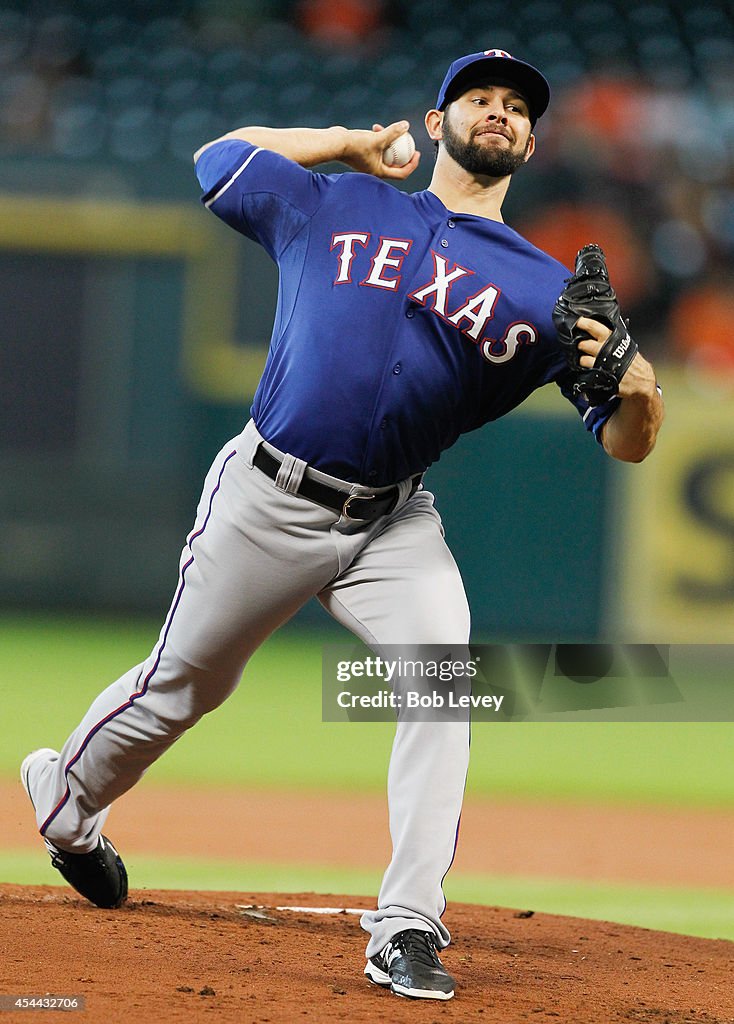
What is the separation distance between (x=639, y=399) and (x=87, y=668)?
20.4 feet

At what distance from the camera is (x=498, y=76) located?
124 inches

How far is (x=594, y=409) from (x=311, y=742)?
449cm

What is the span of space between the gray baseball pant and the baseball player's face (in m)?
0.74

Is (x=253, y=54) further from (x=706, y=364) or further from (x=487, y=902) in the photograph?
Result: (x=487, y=902)

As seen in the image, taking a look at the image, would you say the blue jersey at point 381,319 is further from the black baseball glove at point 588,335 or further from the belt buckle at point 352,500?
the black baseball glove at point 588,335

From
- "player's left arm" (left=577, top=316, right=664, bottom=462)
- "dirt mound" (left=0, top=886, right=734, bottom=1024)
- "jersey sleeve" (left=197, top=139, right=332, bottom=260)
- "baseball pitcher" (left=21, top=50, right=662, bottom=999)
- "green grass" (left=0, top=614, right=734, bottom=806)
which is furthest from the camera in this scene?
"green grass" (left=0, top=614, right=734, bottom=806)

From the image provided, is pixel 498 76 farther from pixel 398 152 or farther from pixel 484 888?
pixel 484 888

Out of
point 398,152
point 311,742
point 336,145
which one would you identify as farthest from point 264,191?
point 311,742

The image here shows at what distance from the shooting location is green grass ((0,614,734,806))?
6309 millimetres

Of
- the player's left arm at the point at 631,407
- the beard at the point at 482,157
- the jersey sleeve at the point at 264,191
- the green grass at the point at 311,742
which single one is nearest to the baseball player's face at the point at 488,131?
the beard at the point at 482,157

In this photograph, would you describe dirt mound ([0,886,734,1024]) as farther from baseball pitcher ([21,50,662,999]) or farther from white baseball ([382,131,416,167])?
white baseball ([382,131,416,167])

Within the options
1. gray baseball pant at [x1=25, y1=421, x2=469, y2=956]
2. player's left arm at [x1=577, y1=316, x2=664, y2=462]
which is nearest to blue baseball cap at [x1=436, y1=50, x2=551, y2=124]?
player's left arm at [x1=577, y1=316, x2=664, y2=462]

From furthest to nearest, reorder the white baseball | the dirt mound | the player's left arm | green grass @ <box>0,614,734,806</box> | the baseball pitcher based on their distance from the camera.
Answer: green grass @ <box>0,614,734,806</box>, the white baseball, the baseball pitcher, the player's left arm, the dirt mound

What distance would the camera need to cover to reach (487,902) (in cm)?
432
